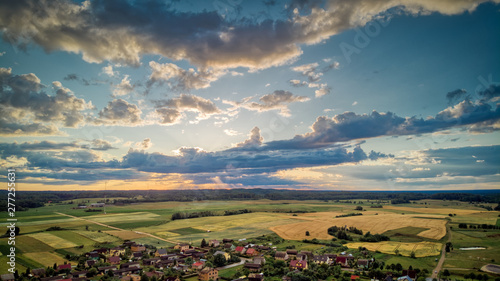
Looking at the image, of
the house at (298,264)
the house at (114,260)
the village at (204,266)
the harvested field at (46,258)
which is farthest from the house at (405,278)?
the harvested field at (46,258)

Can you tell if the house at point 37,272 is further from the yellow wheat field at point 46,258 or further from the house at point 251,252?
the house at point 251,252

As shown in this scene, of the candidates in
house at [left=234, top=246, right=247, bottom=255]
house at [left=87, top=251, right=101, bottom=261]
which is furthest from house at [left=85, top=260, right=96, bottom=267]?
house at [left=234, top=246, right=247, bottom=255]

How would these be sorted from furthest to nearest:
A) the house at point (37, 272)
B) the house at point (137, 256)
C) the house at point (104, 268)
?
the house at point (137, 256) < the house at point (104, 268) < the house at point (37, 272)

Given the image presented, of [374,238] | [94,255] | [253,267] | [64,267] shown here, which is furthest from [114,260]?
[374,238]

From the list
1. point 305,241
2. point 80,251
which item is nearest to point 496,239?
point 305,241

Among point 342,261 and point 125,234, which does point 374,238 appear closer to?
point 342,261

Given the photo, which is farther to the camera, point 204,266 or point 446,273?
point 204,266

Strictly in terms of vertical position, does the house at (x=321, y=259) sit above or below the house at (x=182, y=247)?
above
